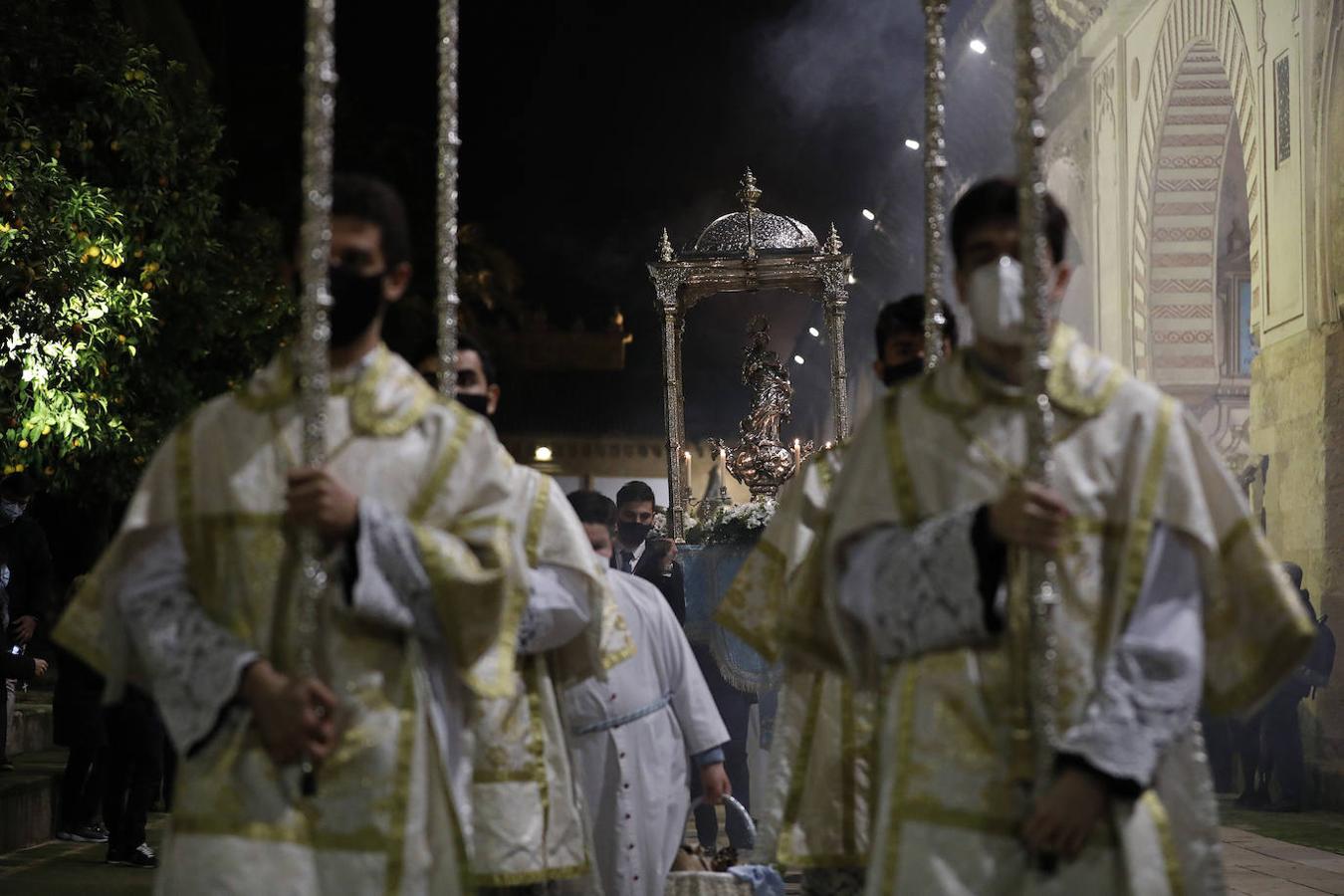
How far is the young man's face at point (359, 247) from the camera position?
3.38 metres

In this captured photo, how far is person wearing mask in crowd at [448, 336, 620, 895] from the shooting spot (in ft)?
15.9

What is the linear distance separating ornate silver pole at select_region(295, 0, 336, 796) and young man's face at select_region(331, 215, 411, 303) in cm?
6

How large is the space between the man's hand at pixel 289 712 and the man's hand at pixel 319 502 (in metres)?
0.24

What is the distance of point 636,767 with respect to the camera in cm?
635

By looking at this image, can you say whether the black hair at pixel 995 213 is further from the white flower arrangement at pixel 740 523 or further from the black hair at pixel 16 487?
the black hair at pixel 16 487

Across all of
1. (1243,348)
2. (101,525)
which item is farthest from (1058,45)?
(101,525)

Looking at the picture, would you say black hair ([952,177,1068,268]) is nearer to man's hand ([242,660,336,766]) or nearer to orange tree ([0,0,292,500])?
man's hand ([242,660,336,766])

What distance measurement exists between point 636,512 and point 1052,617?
24.4 feet

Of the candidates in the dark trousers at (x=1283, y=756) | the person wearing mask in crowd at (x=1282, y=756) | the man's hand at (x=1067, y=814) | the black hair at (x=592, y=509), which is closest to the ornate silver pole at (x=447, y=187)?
the man's hand at (x=1067, y=814)

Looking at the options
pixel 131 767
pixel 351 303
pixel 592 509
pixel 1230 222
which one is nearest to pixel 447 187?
pixel 351 303

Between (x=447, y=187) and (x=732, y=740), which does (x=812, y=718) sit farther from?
(x=732, y=740)

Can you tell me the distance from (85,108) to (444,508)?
9823 mm

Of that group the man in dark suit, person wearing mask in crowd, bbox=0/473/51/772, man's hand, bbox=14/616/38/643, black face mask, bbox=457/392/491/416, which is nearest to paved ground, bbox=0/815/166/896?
person wearing mask in crowd, bbox=0/473/51/772

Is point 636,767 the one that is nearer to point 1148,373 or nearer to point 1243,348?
point 1148,373
